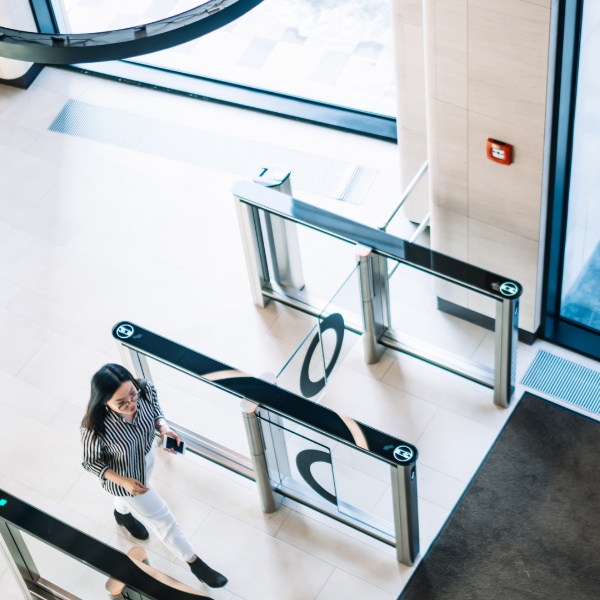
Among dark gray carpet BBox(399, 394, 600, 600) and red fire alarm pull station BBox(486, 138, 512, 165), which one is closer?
dark gray carpet BBox(399, 394, 600, 600)

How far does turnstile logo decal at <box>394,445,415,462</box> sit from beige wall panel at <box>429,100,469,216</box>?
1723 millimetres

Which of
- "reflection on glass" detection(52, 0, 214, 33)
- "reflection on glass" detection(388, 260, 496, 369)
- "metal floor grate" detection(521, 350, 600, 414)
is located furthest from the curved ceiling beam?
"metal floor grate" detection(521, 350, 600, 414)

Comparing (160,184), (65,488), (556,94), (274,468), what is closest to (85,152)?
(160,184)

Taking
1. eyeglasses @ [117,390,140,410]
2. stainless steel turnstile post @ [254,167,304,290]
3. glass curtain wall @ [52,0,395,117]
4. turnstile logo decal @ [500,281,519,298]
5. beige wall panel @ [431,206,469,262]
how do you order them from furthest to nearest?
glass curtain wall @ [52,0,395,117], stainless steel turnstile post @ [254,167,304,290], beige wall panel @ [431,206,469,262], turnstile logo decal @ [500,281,519,298], eyeglasses @ [117,390,140,410]

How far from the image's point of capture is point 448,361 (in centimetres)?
611

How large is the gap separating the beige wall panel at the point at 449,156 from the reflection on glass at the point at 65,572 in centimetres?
294

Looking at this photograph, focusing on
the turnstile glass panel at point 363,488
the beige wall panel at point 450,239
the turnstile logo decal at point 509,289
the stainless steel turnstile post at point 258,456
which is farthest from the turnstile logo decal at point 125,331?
the turnstile logo decal at point 509,289

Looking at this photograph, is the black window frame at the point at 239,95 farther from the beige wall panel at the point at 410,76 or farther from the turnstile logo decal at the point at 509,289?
the turnstile logo decal at the point at 509,289

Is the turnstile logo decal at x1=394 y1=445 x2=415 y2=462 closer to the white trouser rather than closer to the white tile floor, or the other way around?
the white tile floor

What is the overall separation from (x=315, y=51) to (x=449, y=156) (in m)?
2.84

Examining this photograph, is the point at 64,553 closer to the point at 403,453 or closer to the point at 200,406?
the point at 200,406

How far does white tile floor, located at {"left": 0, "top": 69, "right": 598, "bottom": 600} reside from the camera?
5469 mm

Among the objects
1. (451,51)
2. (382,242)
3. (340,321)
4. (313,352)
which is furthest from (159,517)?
(451,51)

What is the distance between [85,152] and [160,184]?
2.69ft
